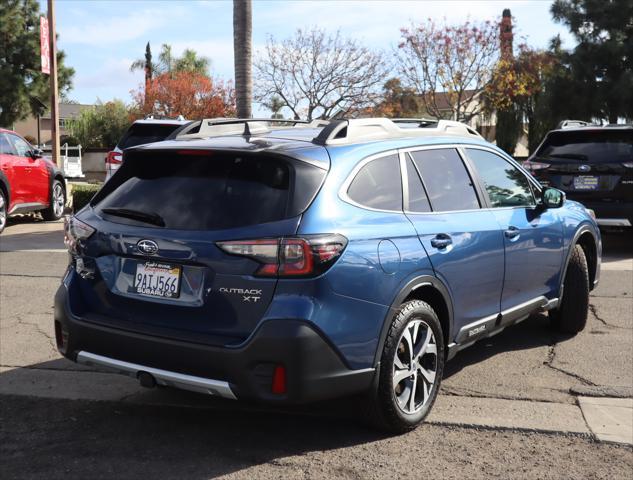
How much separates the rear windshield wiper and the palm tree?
35.4 ft

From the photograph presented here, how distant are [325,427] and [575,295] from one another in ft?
9.89

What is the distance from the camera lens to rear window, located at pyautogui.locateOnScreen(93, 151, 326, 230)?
12.9 ft

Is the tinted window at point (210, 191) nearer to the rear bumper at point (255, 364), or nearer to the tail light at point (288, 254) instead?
the tail light at point (288, 254)

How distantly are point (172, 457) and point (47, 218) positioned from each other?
1215cm

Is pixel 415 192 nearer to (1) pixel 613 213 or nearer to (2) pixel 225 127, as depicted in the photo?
(2) pixel 225 127

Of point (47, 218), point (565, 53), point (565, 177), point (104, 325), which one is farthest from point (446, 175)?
point (565, 53)

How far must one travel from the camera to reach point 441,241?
4.64 metres

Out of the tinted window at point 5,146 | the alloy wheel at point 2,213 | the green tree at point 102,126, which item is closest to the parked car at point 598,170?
the alloy wheel at point 2,213

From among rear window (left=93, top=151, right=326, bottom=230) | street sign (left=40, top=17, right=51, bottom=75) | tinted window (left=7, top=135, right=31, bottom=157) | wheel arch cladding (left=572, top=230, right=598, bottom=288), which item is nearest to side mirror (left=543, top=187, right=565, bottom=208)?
wheel arch cladding (left=572, top=230, right=598, bottom=288)

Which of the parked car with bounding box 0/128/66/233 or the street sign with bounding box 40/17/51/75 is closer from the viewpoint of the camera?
the parked car with bounding box 0/128/66/233

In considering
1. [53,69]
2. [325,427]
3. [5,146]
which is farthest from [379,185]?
[53,69]

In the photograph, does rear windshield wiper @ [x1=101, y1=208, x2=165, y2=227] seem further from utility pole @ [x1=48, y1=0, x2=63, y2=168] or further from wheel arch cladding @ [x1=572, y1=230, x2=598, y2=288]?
utility pole @ [x1=48, y1=0, x2=63, y2=168]

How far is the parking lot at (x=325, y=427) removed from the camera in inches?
157

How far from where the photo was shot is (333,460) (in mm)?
4074
